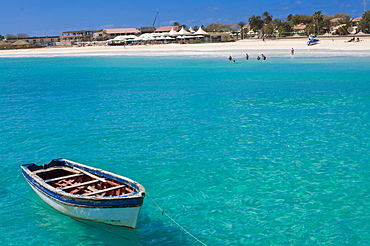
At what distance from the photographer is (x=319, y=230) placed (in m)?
9.10

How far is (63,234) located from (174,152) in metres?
6.51

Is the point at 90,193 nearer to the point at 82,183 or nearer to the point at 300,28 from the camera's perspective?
the point at 82,183

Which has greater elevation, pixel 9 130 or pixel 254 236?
pixel 9 130

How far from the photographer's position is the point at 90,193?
8867mm

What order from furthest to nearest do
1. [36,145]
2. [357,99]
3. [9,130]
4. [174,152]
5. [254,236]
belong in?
[357,99]
[9,130]
[36,145]
[174,152]
[254,236]

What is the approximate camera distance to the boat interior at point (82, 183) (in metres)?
9.09

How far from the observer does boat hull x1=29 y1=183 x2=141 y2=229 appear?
8336 mm

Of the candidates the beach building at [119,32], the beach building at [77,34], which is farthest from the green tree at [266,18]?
the beach building at [77,34]

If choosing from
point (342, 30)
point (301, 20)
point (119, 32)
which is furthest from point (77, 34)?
point (342, 30)

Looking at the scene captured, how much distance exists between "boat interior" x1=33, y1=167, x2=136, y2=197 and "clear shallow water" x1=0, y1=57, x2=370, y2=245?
824mm

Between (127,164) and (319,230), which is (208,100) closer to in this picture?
(127,164)

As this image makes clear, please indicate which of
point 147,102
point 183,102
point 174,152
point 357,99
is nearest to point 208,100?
point 183,102

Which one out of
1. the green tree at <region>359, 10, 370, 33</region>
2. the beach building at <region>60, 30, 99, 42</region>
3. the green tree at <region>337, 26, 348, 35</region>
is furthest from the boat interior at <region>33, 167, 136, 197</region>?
the beach building at <region>60, 30, 99, 42</region>

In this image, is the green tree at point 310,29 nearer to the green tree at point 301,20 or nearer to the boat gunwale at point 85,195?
the green tree at point 301,20
